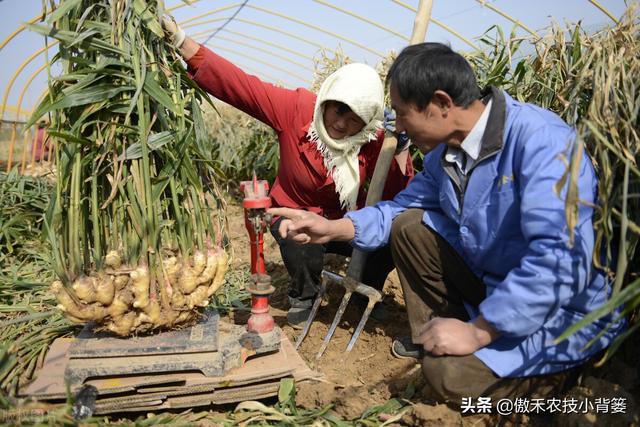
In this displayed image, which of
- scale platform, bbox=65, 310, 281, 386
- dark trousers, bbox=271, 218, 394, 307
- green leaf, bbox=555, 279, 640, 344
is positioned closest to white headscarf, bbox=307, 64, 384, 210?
dark trousers, bbox=271, 218, 394, 307

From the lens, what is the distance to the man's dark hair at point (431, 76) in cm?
174

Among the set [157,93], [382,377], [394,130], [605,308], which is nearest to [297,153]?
[394,130]

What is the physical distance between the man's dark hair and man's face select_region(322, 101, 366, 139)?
33.2 inches

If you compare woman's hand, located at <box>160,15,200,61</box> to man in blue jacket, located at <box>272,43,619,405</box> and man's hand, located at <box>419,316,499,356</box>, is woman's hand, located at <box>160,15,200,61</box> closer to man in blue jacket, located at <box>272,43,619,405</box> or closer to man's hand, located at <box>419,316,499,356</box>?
man in blue jacket, located at <box>272,43,619,405</box>

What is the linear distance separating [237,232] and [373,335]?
9.23ft

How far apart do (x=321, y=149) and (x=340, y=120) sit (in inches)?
7.5

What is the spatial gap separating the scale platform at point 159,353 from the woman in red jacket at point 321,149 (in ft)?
2.57

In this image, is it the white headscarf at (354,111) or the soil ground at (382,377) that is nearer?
the soil ground at (382,377)

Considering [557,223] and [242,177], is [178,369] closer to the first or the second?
[557,223]

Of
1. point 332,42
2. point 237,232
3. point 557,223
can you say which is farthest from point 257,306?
point 332,42

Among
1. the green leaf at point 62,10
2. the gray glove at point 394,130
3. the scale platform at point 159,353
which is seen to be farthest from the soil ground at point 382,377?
the green leaf at point 62,10

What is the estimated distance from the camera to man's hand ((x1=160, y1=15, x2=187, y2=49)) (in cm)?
210

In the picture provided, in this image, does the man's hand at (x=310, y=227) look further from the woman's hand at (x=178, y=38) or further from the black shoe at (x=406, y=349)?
the woman's hand at (x=178, y=38)

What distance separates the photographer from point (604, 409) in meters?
1.58
